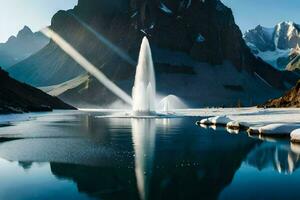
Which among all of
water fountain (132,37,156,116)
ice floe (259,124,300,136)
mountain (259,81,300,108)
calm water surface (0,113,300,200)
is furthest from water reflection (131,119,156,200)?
mountain (259,81,300,108)

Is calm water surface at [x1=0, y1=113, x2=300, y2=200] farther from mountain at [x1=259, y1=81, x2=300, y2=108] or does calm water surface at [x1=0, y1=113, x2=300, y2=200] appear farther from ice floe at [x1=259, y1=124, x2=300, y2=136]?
mountain at [x1=259, y1=81, x2=300, y2=108]

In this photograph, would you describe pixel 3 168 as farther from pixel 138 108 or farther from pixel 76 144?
pixel 138 108

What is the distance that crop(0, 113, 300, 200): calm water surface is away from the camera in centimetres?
2680

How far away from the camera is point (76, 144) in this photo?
5188cm

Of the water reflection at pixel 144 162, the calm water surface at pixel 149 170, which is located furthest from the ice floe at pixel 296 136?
the water reflection at pixel 144 162

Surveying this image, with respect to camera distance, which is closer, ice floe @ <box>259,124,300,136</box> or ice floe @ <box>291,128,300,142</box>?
ice floe @ <box>291,128,300,142</box>

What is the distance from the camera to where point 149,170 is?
1328 inches

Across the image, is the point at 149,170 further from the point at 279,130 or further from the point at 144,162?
the point at 279,130

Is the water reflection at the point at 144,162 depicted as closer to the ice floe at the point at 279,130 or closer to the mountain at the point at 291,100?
the ice floe at the point at 279,130

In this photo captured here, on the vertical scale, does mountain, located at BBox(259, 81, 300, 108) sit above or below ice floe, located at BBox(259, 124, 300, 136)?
above

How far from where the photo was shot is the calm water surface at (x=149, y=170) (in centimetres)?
2680

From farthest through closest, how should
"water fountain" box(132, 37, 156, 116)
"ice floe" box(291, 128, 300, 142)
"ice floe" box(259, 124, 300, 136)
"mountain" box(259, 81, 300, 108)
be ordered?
"mountain" box(259, 81, 300, 108) → "water fountain" box(132, 37, 156, 116) → "ice floe" box(259, 124, 300, 136) → "ice floe" box(291, 128, 300, 142)

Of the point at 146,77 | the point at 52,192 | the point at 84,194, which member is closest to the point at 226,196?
the point at 84,194

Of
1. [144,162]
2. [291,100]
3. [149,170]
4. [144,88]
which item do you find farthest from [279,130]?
[291,100]
